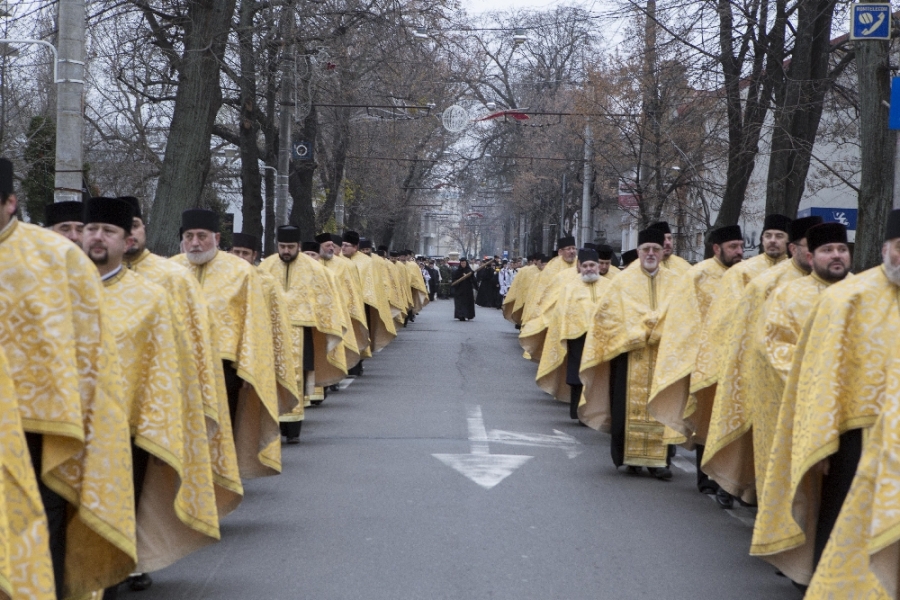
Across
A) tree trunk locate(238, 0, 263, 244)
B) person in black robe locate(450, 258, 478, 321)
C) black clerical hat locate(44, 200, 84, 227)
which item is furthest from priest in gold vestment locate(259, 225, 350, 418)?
person in black robe locate(450, 258, 478, 321)

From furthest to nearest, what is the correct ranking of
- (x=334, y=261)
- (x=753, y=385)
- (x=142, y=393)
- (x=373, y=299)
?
1. (x=373, y=299)
2. (x=334, y=261)
3. (x=753, y=385)
4. (x=142, y=393)

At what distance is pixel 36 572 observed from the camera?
13.5 feet

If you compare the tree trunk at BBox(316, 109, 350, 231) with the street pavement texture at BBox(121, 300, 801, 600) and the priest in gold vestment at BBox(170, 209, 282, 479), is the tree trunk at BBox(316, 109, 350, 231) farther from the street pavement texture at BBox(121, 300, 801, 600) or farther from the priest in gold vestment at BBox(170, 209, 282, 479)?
the priest in gold vestment at BBox(170, 209, 282, 479)

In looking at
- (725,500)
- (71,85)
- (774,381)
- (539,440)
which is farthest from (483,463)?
(71,85)

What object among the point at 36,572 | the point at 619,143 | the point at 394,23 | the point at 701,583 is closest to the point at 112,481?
the point at 36,572

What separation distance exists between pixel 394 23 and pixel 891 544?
15.3 meters

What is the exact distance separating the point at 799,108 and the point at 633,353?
31.0ft

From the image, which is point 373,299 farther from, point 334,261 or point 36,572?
point 36,572

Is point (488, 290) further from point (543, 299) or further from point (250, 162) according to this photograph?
point (543, 299)

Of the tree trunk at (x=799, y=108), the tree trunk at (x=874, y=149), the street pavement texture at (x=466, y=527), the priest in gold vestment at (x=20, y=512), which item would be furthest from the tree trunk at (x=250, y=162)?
the priest in gold vestment at (x=20, y=512)

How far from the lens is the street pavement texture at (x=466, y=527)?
6.71m

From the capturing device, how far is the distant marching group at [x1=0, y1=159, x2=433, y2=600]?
436 cm

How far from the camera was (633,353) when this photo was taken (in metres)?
10.6

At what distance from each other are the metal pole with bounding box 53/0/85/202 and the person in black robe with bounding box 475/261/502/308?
1346 inches
